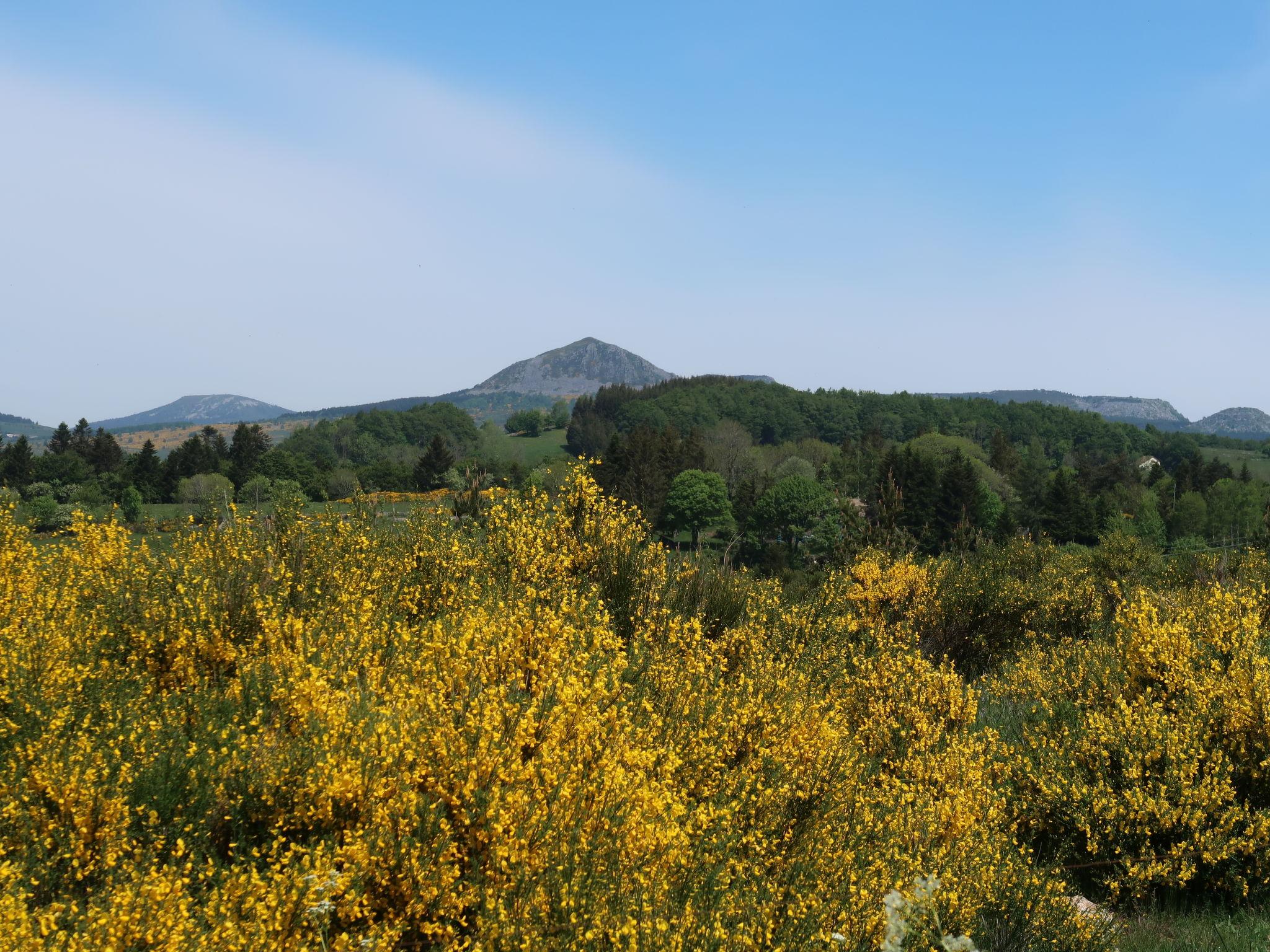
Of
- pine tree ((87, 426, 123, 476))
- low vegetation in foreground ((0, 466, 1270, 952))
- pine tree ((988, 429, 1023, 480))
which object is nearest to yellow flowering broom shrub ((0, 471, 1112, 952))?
low vegetation in foreground ((0, 466, 1270, 952))

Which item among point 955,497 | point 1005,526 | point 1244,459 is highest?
point 1244,459

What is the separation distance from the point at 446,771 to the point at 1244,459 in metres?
168

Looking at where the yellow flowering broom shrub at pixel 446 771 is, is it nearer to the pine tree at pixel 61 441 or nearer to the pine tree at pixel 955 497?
the pine tree at pixel 955 497

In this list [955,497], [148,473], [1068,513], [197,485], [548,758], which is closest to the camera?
[548,758]

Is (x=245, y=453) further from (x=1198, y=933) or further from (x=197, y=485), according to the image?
(x=1198, y=933)

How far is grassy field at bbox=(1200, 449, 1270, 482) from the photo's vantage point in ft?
412

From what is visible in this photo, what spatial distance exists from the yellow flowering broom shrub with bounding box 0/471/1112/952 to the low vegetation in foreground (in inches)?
1.3

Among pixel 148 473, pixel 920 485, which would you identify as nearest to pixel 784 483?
pixel 920 485

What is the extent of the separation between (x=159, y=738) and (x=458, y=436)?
5619 inches

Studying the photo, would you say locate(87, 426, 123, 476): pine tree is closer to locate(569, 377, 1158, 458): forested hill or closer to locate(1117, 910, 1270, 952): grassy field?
locate(569, 377, 1158, 458): forested hill

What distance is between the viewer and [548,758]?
14.3ft

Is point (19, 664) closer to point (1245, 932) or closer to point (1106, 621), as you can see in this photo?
point (1245, 932)

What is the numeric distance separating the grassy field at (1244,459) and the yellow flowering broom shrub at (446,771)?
143 m

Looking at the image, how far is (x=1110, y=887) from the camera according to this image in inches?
295
